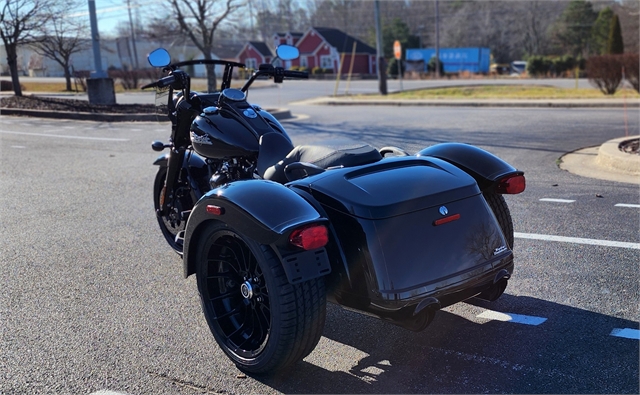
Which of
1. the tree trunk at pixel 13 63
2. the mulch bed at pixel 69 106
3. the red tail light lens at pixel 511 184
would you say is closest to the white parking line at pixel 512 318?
the red tail light lens at pixel 511 184

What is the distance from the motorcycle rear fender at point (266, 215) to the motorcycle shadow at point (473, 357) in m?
0.70

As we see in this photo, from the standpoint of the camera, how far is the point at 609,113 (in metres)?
15.6

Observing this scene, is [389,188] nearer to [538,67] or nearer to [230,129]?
[230,129]

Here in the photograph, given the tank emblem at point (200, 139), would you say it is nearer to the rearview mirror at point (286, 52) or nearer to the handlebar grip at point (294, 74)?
the handlebar grip at point (294, 74)

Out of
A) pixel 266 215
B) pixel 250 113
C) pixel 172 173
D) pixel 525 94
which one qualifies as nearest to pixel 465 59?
pixel 525 94

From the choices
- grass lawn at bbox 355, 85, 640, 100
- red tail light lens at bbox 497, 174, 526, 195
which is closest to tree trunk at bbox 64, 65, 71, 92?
grass lawn at bbox 355, 85, 640, 100

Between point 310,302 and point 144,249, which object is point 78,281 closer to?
point 144,249

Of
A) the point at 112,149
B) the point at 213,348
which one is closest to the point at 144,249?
the point at 213,348

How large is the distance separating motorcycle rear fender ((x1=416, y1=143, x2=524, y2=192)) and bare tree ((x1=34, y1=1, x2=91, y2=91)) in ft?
63.8

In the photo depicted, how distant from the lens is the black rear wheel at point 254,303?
121 inches

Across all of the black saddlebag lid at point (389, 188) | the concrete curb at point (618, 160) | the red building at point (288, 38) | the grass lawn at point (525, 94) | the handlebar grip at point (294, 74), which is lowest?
the grass lawn at point (525, 94)

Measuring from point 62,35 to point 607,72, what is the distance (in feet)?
60.9

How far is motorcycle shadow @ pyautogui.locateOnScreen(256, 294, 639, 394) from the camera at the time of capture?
3223 mm

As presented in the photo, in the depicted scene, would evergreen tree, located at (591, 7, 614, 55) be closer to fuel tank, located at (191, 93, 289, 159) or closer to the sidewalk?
the sidewalk
